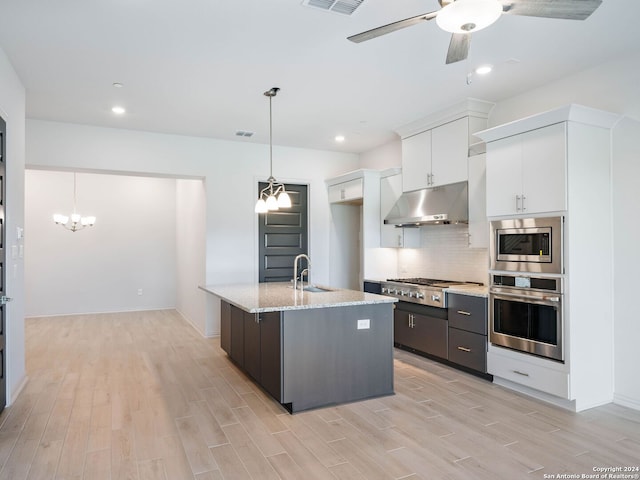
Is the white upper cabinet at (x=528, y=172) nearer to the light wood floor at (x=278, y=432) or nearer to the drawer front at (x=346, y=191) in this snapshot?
the light wood floor at (x=278, y=432)

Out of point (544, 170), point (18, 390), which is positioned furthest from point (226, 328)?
point (544, 170)

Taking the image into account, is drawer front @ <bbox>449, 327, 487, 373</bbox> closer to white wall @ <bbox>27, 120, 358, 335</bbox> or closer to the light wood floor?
the light wood floor

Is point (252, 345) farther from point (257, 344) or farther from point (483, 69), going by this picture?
point (483, 69)

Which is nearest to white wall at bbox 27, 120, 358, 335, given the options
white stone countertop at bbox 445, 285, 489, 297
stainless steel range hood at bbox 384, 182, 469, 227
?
stainless steel range hood at bbox 384, 182, 469, 227

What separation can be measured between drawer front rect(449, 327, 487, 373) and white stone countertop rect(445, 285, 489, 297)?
0.38m

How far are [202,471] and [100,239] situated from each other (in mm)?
6821

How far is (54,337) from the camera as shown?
6062 millimetres

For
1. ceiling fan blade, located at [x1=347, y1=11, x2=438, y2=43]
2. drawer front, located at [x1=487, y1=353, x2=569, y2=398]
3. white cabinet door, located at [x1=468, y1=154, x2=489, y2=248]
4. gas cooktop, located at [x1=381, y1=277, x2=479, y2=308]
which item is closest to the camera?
ceiling fan blade, located at [x1=347, y1=11, x2=438, y2=43]

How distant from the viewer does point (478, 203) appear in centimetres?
437

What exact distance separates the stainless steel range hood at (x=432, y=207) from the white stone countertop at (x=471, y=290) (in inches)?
27.0

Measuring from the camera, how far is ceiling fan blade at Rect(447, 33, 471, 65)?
7.40 feet

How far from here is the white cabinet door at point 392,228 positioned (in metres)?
5.59

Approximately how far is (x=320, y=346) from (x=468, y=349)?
1627 mm

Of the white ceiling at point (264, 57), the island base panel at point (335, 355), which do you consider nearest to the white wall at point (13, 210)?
the white ceiling at point (264, 57)
